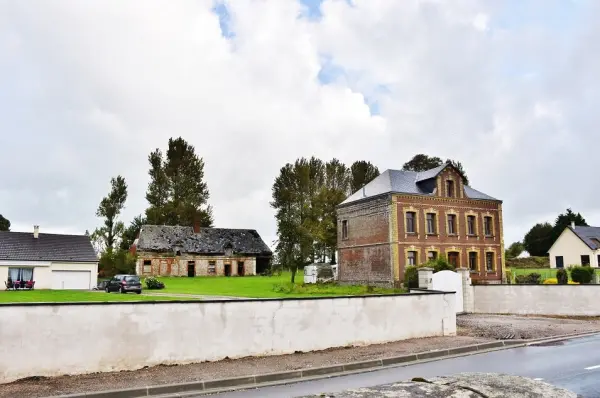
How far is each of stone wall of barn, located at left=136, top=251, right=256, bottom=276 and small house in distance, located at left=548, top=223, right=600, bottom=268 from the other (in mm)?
38792

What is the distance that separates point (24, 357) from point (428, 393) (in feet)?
32.0

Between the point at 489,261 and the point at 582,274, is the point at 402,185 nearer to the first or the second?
the point at 489,261

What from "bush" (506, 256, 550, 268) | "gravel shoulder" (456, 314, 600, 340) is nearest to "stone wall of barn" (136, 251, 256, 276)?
"bush" (506, 256, 550, 268)

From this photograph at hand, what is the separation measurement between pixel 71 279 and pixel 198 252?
62.8 ft

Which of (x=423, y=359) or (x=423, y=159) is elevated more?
(x=423, y=159)

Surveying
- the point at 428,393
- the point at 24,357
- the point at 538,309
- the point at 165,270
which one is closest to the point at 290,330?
the point at 24,357

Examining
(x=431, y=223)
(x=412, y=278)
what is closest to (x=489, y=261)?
(x=431, y=223)

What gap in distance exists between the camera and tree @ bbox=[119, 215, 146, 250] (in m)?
70.3

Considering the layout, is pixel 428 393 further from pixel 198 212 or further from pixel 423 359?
pixel 198 212

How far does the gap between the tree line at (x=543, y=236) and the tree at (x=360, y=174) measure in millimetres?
23416

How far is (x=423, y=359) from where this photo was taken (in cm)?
1245

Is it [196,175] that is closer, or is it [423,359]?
[423,359]

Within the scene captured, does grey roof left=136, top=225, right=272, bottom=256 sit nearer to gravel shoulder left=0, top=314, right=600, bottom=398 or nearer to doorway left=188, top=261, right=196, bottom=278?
doorway left=188, top=261, right=196, bottom=278

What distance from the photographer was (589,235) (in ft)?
200
